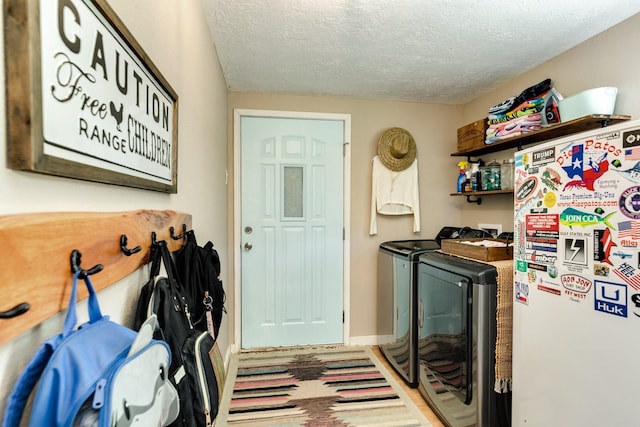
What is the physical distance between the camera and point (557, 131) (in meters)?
1.75

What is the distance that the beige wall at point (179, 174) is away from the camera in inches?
16.0

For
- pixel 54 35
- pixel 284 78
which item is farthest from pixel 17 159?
pixel 284 78

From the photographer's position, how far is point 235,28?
165cm

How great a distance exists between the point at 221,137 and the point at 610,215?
6.98 ft

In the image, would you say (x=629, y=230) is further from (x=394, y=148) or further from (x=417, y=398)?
(x=394, y=148)

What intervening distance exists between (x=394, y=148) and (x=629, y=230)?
184 centimetres

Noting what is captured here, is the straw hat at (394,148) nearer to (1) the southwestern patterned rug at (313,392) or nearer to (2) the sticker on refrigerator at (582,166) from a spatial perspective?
(2) the sticker on refrigerator at (582,166)

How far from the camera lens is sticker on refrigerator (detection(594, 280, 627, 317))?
940 mm

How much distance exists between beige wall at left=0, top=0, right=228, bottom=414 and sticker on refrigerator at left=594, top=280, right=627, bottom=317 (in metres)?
1.44

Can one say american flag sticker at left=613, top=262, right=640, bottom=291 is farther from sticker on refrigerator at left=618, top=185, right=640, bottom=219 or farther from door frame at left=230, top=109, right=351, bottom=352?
door frame at left=230, top=109, right=351, bottom=352

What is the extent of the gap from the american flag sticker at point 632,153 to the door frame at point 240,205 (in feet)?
6.13

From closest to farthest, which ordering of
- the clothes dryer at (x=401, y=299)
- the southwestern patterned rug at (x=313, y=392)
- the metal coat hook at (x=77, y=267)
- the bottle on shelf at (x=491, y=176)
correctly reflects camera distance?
1. the metal coat hook at (x=77, y=267)
2. the southwestern patterned rug at (x=313, y=392)
3. the clothes dryer at (x=401, y=299)
4. the bottle on shelf at (x=491, y=176)

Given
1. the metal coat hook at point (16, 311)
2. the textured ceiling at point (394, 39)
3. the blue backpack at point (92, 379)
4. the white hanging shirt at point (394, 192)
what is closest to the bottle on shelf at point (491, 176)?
the white hanging shirt at point (394, 192)

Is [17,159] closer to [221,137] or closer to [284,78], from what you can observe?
[221,137]
